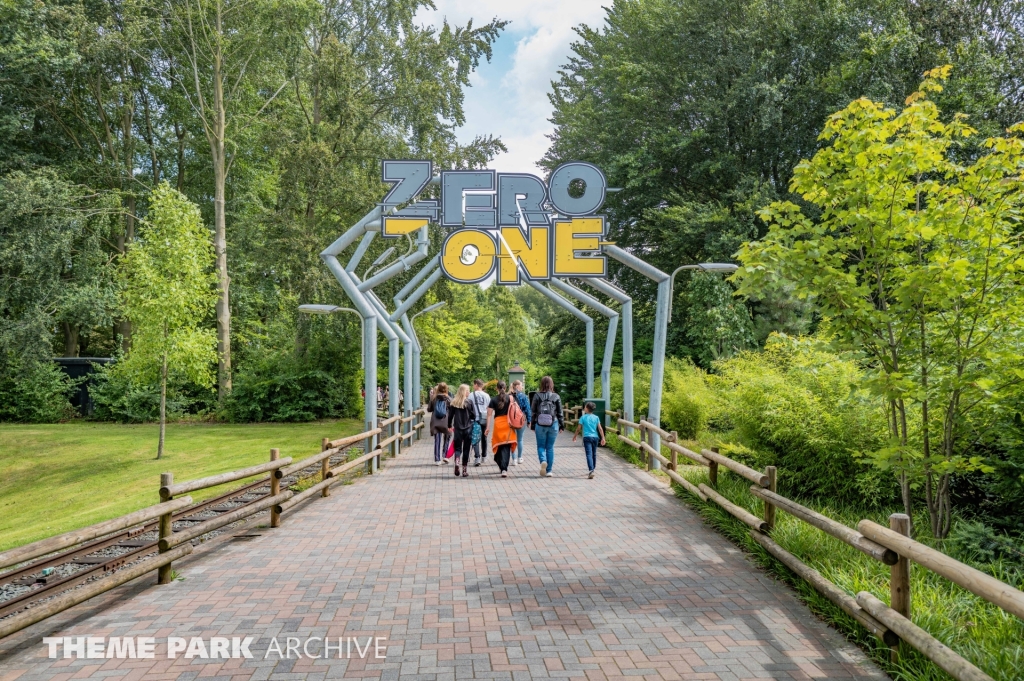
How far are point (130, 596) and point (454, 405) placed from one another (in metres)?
7.48

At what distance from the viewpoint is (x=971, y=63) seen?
23.5 metres

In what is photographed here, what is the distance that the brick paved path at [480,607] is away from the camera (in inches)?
178

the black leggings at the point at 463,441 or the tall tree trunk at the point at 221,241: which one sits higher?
the tall tree trunk at the point at 221,241

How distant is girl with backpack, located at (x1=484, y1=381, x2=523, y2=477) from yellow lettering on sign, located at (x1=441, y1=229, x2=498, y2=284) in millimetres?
3148

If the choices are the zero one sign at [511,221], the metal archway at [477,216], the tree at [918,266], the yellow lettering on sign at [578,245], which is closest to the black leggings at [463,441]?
the metal archway at [477,216]

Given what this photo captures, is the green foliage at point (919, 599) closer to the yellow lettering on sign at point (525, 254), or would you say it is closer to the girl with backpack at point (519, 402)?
the girl with backpack at point (519, 402)

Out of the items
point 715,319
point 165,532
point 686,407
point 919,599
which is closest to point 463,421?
point 165,532

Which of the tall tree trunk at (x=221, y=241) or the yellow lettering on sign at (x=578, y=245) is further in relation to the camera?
the tall tree trunk at (x=221, y=241)

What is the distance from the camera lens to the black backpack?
12906 millimetres

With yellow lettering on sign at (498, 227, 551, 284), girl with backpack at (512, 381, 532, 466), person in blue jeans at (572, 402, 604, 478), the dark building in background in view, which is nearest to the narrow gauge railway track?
girl with backpack at (512, 381, 532, 466)

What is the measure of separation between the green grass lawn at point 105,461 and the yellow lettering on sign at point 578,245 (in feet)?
27.8

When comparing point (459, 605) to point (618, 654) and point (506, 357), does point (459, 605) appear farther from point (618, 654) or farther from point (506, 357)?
point (506, 357)

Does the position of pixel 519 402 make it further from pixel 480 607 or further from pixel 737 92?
pixel 737 92

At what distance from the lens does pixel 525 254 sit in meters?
15.4
